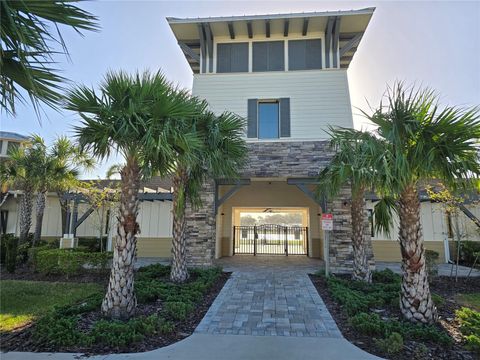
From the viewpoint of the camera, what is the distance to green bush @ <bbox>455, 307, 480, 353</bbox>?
3930 millimetres

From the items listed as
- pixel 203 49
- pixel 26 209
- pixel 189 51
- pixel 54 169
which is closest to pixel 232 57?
pixel 203 49

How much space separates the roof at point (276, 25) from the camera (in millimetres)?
10992

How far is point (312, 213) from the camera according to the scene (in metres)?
14.0

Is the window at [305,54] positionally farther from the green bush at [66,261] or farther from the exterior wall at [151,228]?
the green bush at [66,261]

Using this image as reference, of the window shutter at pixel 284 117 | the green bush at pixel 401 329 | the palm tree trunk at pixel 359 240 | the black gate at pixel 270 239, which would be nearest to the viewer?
the green bush at pixel 401 329

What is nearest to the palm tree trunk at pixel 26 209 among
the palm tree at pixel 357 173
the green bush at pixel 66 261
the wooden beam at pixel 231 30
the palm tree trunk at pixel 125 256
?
the green bush at pixel 66 261

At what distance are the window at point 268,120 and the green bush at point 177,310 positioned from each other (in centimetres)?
732

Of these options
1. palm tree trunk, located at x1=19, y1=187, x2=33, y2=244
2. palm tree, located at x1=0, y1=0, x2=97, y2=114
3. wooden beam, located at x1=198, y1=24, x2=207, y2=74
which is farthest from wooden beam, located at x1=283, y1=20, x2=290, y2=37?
palm tree trunk, located at x1=19, y1=187, x2=33, y2=244

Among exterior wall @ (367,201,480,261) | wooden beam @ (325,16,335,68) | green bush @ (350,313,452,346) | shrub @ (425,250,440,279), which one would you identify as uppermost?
wooden beam @ (325,16,335,68)

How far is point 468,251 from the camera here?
11.5 metres

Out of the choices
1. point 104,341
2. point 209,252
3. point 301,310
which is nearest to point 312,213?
point 209,252

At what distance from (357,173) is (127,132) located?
14.6 feet

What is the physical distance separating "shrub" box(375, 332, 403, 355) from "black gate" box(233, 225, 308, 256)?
11193 millimetres

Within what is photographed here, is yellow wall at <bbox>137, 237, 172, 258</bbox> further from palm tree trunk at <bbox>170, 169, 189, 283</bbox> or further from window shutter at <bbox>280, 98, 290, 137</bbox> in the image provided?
window shutter at <bbox>280, 98, 290, 137</bbox>
